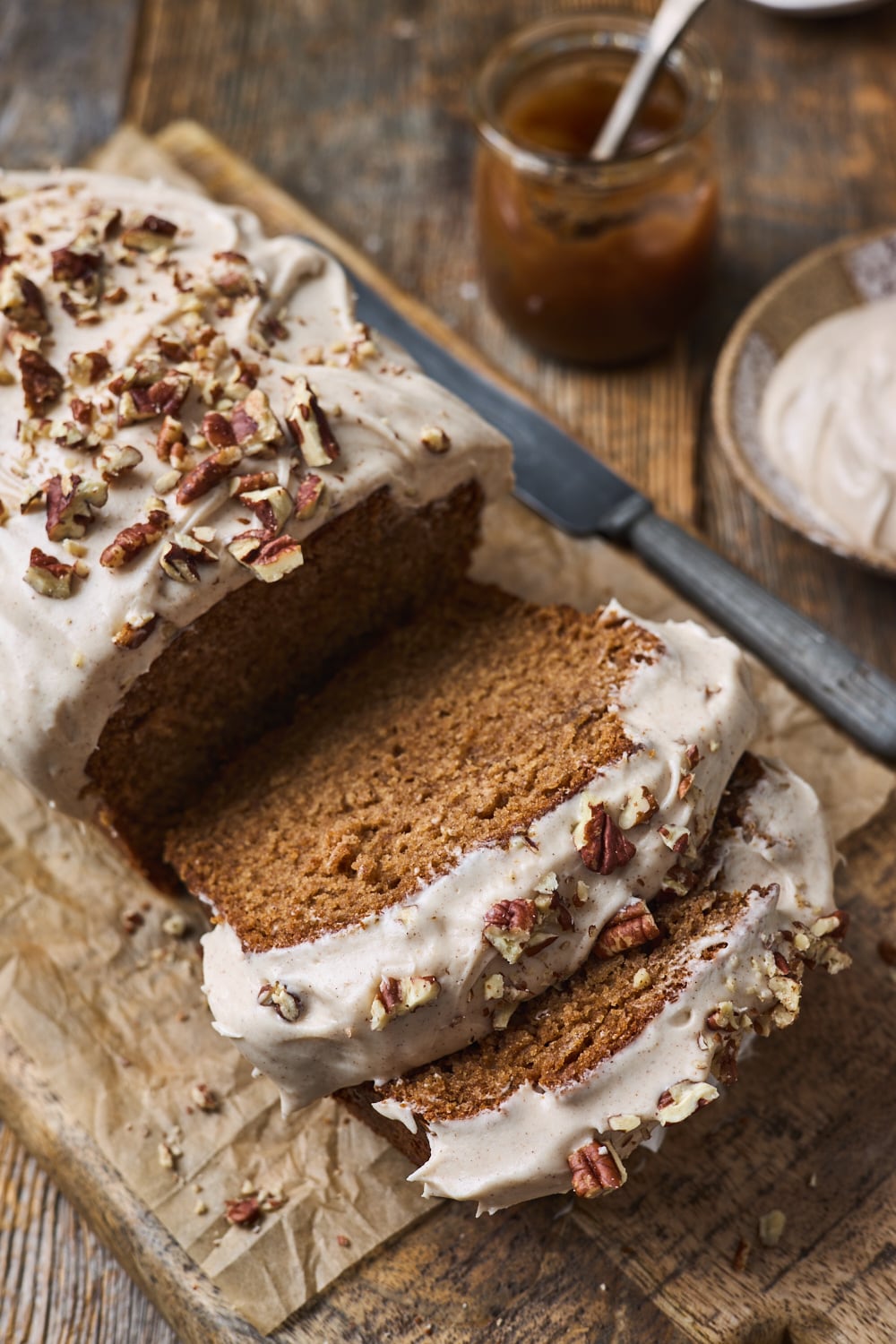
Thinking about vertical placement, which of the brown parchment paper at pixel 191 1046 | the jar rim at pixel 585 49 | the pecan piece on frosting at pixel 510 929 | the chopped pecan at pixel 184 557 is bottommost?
the brown parchment paper at pixel 191 1046

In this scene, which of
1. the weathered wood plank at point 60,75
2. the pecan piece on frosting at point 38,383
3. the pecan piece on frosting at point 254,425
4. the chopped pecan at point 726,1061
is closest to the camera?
the chopped pecan at point 726,1061

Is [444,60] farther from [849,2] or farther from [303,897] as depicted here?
[303,897]

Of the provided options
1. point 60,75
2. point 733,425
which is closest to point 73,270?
point 733,425

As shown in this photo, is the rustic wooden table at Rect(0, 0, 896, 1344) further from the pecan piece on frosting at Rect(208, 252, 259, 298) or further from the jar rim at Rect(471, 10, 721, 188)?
the pecan piece on frosting at Rect(208, 252, 259, 298)

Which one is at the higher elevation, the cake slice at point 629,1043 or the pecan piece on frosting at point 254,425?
the pecan piece on frosting at point 254,425

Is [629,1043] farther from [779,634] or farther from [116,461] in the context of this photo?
[116,461]

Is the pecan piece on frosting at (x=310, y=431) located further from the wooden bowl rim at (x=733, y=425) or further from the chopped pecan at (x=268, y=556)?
the wooden bowl rim at (x=733, y=425)

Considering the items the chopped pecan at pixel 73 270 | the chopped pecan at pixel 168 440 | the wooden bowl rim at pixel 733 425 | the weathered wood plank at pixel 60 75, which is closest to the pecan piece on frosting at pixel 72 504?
the chopped pecan at pixel 168 440
